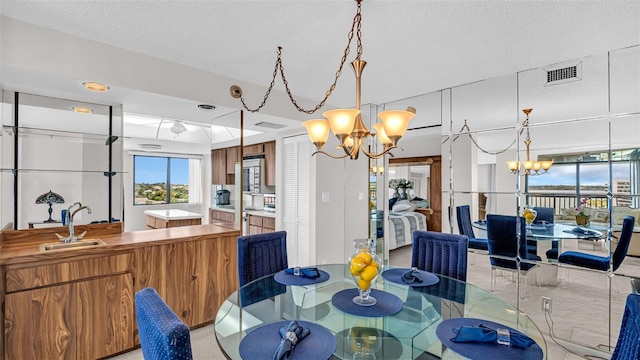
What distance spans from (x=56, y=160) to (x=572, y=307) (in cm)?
463

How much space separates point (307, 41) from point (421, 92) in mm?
1750

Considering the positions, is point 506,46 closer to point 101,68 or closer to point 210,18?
point 210,18

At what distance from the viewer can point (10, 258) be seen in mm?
1922

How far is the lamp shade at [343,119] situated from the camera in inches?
65.3

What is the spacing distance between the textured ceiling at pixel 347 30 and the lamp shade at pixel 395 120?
67cm

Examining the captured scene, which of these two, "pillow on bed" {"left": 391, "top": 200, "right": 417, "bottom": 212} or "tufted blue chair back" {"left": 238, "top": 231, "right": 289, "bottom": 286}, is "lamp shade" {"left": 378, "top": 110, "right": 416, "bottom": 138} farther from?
"pillow on bed" {"left": 391, "top": 200, "right": 417, "bottom": 212}

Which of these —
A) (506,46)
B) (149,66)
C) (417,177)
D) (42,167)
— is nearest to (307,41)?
(149,66)

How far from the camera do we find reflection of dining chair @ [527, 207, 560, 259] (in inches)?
105

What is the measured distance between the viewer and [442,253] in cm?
236

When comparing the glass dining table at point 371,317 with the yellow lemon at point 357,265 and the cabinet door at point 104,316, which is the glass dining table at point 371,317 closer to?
the yellow lemon at point 357,265

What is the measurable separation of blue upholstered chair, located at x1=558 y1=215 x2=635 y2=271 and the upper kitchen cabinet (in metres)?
4.06

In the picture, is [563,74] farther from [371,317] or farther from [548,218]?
[371,317]

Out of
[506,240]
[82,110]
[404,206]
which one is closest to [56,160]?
[82,110]

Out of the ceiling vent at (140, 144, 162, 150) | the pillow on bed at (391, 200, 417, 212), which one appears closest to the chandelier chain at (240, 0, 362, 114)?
the pillow on bed at (391, 200, 417, 212)
